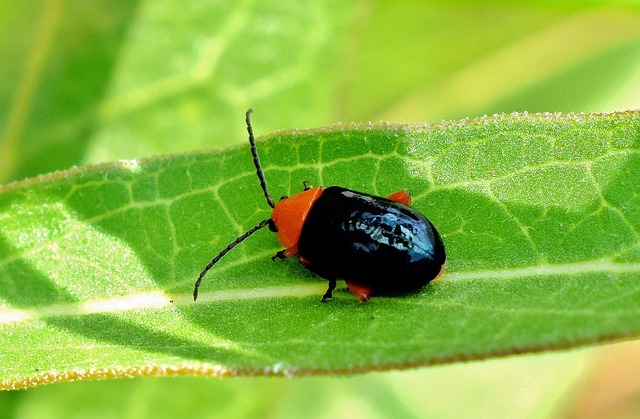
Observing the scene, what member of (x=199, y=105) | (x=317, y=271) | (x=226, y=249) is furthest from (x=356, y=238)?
(x=199, y=105)

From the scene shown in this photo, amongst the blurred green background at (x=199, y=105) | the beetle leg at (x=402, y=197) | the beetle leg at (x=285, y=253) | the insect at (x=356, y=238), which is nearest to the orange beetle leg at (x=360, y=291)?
the insect at (x=356, y=238)

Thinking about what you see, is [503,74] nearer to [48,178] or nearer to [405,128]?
[405,128]

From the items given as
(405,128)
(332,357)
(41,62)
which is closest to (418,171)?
(405,128)

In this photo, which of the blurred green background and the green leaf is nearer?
the green leaf

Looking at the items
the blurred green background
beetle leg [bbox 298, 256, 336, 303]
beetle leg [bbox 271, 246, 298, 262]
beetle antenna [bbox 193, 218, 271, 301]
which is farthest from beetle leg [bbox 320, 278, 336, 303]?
the blurred green background

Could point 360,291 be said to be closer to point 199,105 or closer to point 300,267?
point 300,267

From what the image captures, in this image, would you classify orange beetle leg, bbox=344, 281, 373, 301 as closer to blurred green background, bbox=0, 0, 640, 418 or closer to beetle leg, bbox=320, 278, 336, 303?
beetle leg, bbox=320, 278, 336, 303

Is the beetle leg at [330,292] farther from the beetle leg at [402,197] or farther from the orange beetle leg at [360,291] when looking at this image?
the beetle leg at [402,197]
